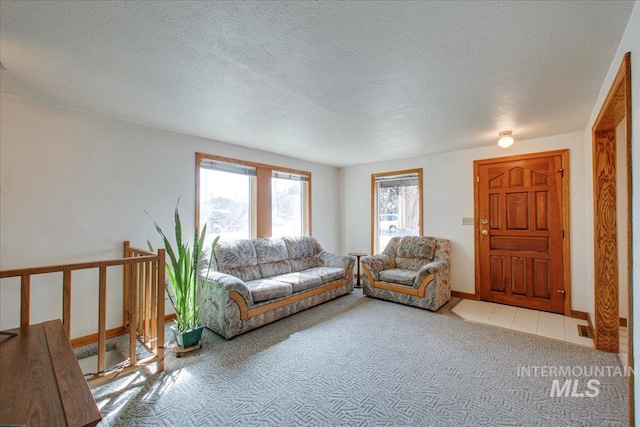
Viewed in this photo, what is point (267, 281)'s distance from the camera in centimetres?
357

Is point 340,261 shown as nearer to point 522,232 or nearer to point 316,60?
point 522,232

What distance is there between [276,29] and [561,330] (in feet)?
13.6

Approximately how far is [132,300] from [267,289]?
1395 millimetres

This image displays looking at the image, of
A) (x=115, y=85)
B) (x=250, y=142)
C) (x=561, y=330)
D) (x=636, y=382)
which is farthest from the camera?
(x=250, y=142)

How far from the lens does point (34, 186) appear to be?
257 centimetres

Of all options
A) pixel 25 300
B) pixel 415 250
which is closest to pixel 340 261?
pixel 415 250

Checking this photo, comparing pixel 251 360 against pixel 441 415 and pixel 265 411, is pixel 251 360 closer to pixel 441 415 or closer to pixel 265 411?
pixel 265 411

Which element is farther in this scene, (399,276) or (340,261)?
(340,261)

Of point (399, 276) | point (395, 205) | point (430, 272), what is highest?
point (395, 205)

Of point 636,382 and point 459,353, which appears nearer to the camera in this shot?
point 636,382

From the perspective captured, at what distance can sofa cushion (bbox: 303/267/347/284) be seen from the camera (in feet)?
13.2

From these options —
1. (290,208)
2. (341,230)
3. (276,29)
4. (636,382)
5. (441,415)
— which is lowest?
(441,415)

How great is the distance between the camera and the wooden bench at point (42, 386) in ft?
2.47

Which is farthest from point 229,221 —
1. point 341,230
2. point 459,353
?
Answer: point 459,353
